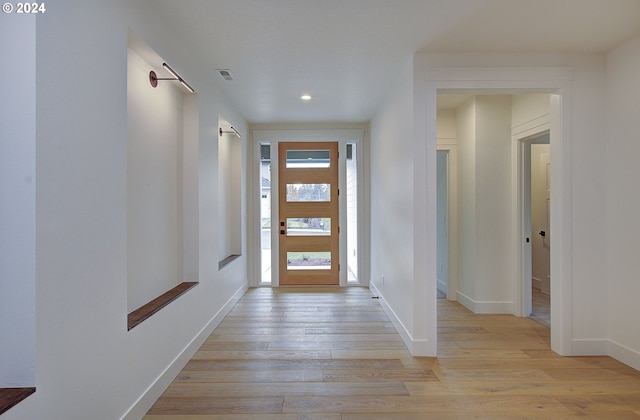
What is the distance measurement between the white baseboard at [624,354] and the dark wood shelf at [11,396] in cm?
378

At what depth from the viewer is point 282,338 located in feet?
10.2

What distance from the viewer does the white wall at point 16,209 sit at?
46.3 inches

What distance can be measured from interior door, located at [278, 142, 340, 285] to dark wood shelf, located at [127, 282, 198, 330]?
2556 millimetres

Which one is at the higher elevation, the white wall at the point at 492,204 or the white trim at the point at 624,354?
the white wall at the point at 492,204

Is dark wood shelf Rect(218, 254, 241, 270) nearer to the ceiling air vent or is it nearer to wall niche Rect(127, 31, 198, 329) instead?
wall niche Rect(127, 31, 198, 329)

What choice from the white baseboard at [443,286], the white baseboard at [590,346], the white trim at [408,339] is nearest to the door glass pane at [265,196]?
the white trim at [408,339]

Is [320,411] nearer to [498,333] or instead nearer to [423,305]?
[423,305]

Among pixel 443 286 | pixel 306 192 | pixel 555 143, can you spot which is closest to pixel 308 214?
pixel 306 192

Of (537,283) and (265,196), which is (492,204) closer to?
(537,283)

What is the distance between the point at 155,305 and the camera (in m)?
2.18

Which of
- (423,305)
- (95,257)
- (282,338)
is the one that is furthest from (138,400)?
(423,305)

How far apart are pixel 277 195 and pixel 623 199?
410cm

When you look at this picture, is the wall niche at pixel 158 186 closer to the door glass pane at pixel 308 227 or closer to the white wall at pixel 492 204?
the door glass pane at pixel 308 227

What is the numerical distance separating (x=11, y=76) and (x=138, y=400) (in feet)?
5.72
